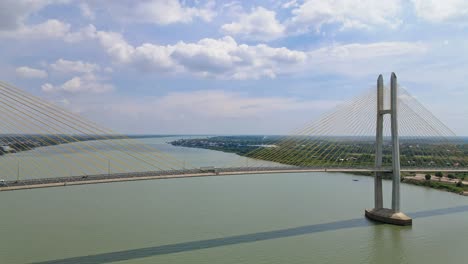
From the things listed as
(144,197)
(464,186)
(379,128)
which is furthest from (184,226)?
(464,186)

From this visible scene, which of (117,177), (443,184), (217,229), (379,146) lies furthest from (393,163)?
(443,184)

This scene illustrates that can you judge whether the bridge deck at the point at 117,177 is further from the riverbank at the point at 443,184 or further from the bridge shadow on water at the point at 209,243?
the riverbank at the point at 443,184

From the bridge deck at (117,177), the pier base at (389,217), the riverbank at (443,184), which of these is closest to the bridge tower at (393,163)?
the pier base at (389,217)

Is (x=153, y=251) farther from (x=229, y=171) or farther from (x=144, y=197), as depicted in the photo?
(x=144, y=197)

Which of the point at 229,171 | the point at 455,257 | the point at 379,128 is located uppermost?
the point at 379,128

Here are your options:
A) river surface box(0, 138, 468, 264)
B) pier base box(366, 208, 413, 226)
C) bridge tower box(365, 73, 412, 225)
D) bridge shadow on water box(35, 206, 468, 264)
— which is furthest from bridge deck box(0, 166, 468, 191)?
bridge shadow on water box(35, 206, 468, 264)

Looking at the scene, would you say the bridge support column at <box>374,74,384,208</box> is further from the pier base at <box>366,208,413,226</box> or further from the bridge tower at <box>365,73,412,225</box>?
the pier base at <box>366,208,413,226</box>
